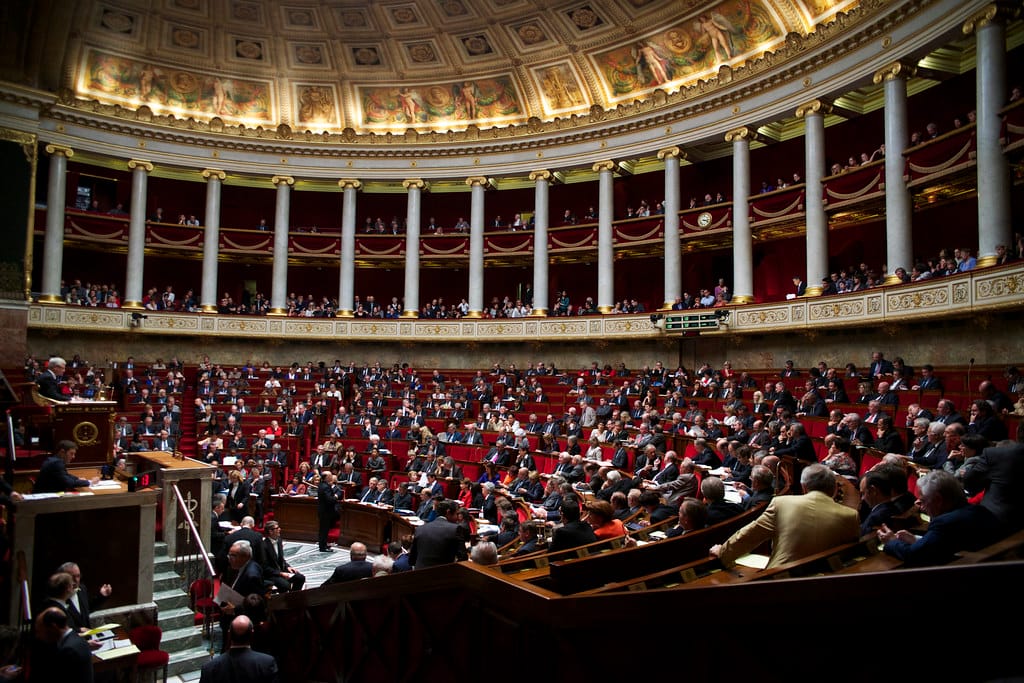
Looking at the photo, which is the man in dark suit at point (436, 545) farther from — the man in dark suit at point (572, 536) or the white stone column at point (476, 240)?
the white stone column at point (476, 240)

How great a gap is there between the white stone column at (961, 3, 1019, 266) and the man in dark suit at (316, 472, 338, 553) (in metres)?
15.1

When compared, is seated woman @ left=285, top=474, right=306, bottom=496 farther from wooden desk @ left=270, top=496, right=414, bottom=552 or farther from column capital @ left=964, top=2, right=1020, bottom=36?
column capital @ left=964, top=2, right=1020, bottom=36

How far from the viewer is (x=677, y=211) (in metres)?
24.8

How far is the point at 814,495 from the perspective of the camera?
12.7ft

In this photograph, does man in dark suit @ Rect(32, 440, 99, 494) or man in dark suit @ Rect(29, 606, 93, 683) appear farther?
man in dark suit @ Rect(32, 440, 99, 494)

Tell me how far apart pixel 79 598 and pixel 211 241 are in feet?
81.7

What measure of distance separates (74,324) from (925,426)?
90.4 ft

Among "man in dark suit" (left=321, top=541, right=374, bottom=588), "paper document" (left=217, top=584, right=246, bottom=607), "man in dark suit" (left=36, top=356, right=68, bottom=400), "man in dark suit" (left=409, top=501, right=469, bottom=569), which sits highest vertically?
"man in dark suit" (left=36, top=356, right=68, bottom=400)

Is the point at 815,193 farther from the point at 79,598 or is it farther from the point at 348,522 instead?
the point at 79,598

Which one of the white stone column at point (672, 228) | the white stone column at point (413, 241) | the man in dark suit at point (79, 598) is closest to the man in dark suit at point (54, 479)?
the man in dark suit at point (79, 598)

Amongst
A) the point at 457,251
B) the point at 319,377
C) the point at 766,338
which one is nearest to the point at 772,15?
the point at 766,338

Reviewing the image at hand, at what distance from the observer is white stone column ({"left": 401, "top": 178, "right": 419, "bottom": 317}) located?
2930 centimetres

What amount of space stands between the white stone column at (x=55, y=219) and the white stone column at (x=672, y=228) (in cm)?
2287

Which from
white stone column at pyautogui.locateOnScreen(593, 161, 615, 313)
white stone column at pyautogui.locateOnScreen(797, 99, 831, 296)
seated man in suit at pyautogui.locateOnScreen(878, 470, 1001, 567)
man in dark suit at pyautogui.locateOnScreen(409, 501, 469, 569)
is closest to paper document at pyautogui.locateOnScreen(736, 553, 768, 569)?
seated man in suit at pyautogui.locateOnScreen(878, 470, 1001, 567)
